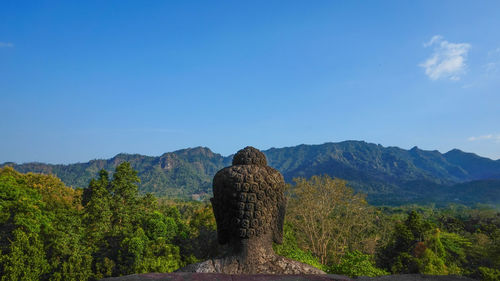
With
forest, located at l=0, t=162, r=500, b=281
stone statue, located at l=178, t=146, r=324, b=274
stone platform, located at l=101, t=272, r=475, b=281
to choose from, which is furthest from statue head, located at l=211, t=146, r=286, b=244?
forest, located at l=0, t=162, r=500, b=281

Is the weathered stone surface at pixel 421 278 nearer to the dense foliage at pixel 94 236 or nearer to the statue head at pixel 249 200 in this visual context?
the statue head at pixel 249 200

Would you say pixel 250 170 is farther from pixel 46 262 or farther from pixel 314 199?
pixel 314 199

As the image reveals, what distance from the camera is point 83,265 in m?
19.4

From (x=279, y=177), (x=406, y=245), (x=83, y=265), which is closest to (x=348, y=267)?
(x=279, y=177)

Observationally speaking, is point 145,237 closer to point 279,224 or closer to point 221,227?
point 221,227

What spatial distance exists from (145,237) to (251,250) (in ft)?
66.0

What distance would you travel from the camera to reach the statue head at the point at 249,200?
12.5ft

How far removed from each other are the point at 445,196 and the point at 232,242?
231 meters

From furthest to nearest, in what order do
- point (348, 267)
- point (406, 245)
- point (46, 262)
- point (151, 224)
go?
point (406, 245) < point (151, 224) < point (46, 262) < point (348, 267)

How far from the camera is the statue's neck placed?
12.3 feet

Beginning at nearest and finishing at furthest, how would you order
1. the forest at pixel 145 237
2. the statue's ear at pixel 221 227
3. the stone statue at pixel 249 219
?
the stone statue at pixel 249 219
the statue's ear at pixel 221 227
the forest at pixel 145 237

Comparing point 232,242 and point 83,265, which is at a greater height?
point 232,242

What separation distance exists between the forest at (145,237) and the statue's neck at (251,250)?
768 centimetres

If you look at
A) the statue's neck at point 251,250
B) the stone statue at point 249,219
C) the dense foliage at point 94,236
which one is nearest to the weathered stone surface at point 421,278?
the stone statue at point 249,219
